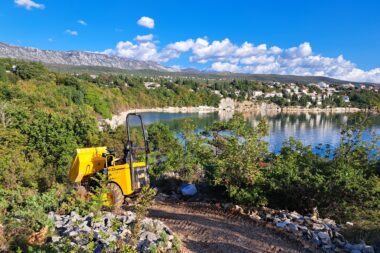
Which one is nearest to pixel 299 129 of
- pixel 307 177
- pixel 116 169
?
pixel 307 177

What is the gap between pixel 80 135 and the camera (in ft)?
77.4

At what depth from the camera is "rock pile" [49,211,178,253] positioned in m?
5.00

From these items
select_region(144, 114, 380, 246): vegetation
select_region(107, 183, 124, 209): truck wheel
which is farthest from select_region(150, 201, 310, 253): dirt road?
select_region(144, 114, 380, 246): vegetation

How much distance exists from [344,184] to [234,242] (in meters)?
3.40

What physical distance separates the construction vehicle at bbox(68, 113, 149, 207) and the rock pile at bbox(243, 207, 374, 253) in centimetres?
274

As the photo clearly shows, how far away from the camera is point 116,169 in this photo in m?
8.10

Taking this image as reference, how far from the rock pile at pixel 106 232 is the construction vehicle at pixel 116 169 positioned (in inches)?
59.0

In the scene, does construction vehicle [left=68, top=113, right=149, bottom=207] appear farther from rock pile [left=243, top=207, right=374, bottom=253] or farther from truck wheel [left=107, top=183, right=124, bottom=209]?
rock pile [left=243, top=207, right=374, bottom=253]

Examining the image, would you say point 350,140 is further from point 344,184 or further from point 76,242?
point 76,242

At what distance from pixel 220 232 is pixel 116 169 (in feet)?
9.18

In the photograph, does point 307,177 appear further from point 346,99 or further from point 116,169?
point 346,99

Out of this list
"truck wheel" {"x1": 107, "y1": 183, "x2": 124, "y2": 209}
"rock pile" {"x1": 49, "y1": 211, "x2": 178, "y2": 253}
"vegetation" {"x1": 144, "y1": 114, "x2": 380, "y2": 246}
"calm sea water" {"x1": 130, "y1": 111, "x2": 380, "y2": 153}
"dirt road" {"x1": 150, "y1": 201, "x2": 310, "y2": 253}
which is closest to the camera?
"rock pile" {"x1": 49, "y1": 211, "x2": 178, "y2": 253}

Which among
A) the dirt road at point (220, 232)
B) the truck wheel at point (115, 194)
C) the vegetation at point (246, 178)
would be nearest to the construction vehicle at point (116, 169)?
the truck wheel at point (115, 194)

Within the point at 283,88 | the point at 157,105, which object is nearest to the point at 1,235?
the point at 157,105
